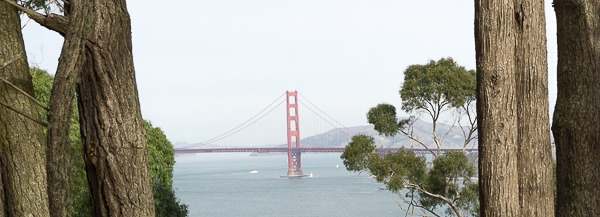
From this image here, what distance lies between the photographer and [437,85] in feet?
31.9

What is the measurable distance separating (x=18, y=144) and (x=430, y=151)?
7.64 meters

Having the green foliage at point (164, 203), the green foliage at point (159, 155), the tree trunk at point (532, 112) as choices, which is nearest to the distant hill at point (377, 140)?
the green foliage at point (159, 155)

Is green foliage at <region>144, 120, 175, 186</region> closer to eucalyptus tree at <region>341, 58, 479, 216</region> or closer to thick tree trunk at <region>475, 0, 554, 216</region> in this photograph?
eucalyptus tree at <region>341, 58, 479, 216</region>

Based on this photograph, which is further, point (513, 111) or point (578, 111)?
point (578, 111)

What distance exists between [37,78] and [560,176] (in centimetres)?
728

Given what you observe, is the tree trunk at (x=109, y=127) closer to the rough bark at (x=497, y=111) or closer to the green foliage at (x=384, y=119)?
the rough bark at (x=497, y=111)

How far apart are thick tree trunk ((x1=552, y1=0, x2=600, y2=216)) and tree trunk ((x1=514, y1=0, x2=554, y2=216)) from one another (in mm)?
Answer: 596

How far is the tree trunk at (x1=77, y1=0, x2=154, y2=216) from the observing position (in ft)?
5.98

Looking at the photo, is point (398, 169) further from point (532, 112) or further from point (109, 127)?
point (109, 127)

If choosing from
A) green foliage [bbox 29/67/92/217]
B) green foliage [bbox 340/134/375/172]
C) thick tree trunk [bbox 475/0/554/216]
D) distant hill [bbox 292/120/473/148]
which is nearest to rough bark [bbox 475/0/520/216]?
thick tree trunk [bbox 475/0/554/216]

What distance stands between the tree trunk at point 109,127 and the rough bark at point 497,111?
1.46 meters

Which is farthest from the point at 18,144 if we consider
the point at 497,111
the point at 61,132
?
the point at 497,111

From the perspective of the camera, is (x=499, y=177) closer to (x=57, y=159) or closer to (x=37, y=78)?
(x=57, y=159)

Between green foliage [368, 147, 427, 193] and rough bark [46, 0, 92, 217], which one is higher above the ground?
rough bark [46, 0, 92, 217]
